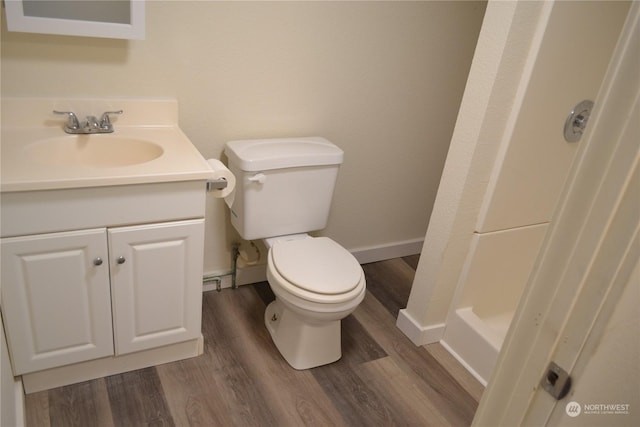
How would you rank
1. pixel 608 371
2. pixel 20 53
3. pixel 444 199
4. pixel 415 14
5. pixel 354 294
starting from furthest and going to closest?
pixel 415 14 → pixel 444 199 → pixel 354 294 → pixel 20 53 → pixel 608 371

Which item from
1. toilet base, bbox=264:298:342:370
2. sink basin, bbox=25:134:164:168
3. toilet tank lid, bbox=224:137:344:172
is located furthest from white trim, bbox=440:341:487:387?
sink basin, bbox=25:134:164:168

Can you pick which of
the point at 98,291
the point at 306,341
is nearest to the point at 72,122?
the point at 98,291

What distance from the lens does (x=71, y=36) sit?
5.27ft

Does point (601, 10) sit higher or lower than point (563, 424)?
higher

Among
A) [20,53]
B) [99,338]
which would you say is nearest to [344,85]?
[20,53]

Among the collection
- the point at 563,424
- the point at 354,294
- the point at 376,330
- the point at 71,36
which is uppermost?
the point at 71,36

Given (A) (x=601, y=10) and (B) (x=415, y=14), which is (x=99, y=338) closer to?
(B) (x=415, y=14)

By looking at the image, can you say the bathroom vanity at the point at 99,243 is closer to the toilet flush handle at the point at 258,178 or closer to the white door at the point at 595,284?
the toilet flush handle at the point at 258,178

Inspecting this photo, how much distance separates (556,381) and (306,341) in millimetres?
1349

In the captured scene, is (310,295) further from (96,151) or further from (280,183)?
(96,151)

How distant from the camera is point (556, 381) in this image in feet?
2.06

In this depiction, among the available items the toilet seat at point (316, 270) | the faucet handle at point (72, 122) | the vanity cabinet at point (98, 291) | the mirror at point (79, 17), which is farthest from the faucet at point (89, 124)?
the toilet seat at point (316, 270)

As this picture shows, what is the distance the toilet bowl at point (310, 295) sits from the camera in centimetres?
174

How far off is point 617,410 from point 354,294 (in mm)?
1203
